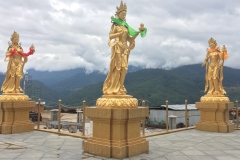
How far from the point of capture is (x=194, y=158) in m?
5.28

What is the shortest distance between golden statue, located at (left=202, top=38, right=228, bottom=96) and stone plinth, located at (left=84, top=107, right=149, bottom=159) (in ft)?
16.4

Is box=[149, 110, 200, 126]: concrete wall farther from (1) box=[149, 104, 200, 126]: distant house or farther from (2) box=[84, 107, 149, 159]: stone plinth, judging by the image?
(2) box=[84, 107, 149, 159]: stone plinth

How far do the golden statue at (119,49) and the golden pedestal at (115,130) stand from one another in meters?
0.29

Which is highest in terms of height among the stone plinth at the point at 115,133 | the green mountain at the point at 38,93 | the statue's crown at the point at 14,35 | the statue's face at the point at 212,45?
the statue's crown at the point at 14,35

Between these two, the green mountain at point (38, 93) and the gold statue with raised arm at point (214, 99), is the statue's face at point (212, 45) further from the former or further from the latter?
the green mountain at point (38, 93)

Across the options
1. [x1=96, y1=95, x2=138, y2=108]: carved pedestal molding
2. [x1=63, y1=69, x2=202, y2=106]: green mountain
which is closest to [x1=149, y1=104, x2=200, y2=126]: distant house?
[x1=96, y1=95, x2=138, y2=108]: carved pedestal molding

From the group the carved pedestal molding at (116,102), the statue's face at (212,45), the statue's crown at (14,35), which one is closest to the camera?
the carved pedestal molding at (116,102)

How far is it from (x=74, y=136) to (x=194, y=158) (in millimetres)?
4065

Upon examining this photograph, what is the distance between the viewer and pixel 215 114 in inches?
371

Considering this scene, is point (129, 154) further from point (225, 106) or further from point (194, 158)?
point (225, 106)

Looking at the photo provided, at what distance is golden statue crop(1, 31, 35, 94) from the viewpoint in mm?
8875

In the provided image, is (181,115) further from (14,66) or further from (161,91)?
(161,91)

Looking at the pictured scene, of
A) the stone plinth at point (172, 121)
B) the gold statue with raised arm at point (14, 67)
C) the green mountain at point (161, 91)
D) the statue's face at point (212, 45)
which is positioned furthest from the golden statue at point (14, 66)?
the green mountain at point (161, 91)

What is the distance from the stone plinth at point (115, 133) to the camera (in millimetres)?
5195
